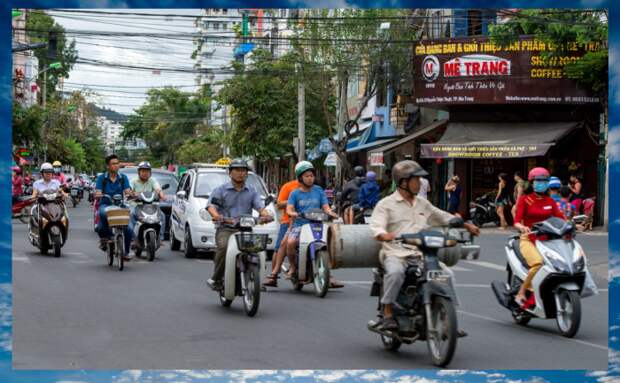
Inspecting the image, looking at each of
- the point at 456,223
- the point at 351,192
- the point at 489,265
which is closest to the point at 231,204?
the point at 456,223

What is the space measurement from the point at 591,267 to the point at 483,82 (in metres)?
13.9

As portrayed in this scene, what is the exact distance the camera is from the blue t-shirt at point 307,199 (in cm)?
1300

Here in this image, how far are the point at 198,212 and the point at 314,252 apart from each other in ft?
17.5

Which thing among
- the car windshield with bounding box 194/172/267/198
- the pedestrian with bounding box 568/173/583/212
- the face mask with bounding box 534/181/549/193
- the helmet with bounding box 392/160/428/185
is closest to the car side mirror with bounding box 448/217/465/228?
the helmet with bounding box 392/160/428/185

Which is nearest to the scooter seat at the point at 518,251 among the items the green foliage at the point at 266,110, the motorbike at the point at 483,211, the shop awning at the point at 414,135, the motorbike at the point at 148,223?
the motorbike at the point at 148,223

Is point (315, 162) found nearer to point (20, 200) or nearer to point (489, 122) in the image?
point (489, 122)

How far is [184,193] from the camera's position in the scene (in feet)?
59.0

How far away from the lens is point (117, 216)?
50.8 feet

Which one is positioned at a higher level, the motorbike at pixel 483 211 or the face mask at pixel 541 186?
the face mask at pixel 541 186

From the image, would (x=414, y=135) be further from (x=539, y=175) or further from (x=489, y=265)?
(x=539, y=175)

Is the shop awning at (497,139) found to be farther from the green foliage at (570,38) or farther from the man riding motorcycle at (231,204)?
the man riding motorcycle at (231,204)

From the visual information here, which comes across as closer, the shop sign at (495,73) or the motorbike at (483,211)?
the shop sign at (495,73)

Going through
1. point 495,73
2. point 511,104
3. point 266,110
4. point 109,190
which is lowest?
point 109,190

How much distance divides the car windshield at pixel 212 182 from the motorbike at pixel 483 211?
12355 millimetres
